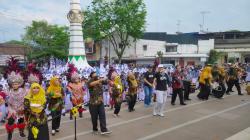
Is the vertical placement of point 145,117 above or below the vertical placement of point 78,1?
below

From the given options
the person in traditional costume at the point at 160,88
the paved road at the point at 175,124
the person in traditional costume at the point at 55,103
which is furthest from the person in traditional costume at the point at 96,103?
the person in traditional costume at the point at 160,88

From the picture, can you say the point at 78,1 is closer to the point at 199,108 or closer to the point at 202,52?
the point at 199,108

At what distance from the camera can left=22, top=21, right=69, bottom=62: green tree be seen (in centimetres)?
4835

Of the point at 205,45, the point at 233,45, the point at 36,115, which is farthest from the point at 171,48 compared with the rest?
the point at 36,115

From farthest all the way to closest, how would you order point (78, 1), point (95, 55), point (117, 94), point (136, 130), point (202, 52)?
1. point (95, 55)
2. point (202, 52)
3. point (78, 1)
4. point (117, 94)
5. point (136, 130)

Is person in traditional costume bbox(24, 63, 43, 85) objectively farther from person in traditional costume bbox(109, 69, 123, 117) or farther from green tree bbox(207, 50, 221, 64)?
green tree bbox(207, 50, 221, 64)

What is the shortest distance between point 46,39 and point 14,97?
5253cm

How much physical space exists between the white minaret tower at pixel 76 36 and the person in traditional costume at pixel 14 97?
11.9m

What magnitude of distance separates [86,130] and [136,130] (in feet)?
4.43

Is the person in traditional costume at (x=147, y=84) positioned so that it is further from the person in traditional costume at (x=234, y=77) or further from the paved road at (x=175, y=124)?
the person in traditional costume at (x=234, y=77)

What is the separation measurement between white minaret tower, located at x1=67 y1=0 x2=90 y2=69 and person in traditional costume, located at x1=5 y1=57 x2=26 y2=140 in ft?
39.2

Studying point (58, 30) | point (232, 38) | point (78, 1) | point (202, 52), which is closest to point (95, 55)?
point (58, 30)

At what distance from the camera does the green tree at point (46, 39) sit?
48.4 meters

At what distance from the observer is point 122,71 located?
15250 mm
